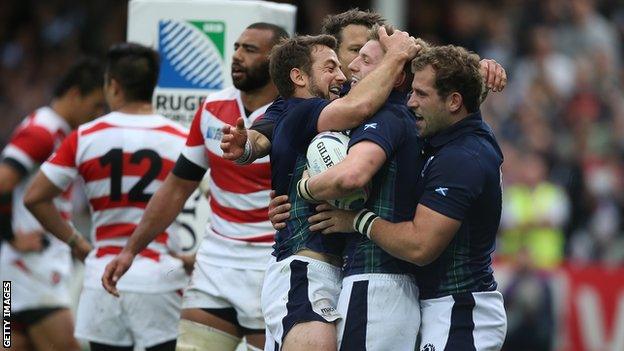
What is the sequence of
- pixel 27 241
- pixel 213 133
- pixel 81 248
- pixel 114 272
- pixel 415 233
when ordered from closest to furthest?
pixel 415 233, pixel 114 272, pixel 213 133, pixel 81 248, pixel 27 241

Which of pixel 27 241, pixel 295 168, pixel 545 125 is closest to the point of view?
pixel 295 168

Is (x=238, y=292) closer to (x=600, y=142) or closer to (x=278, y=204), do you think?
(x=278, y=204)

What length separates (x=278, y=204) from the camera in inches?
257

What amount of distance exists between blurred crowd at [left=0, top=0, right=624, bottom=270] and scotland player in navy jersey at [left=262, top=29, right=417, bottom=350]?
317 inches

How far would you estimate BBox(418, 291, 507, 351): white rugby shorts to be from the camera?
6211mm

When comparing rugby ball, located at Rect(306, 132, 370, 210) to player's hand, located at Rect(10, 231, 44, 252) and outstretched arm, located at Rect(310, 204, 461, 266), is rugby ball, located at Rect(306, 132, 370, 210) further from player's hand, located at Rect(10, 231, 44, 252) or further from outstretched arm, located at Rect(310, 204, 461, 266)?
player's hand, located at Rect(10, 231, 44, 252)

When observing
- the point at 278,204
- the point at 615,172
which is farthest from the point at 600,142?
the point at 278,204

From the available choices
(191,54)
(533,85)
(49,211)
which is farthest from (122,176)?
(533,85)

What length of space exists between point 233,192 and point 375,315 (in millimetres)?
1909

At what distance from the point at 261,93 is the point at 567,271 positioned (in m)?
7.14

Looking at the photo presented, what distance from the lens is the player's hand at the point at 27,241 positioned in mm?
9781

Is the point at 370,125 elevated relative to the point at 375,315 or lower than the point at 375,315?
elevated

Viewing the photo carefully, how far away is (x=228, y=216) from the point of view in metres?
7.77

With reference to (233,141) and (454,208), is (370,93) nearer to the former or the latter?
(454,208)
